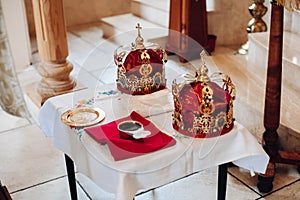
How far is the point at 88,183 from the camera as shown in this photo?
242 cm

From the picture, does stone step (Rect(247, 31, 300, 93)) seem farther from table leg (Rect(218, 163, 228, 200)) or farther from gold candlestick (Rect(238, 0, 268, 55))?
table leg (Rect(218, 163, 228, 200))

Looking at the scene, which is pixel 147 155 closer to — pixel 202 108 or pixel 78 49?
pixel 202 108

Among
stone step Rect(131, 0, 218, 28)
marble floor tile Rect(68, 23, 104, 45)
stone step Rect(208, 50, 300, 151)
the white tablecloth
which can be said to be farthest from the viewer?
marble floor tile Rect(68, 23, 104, 45)

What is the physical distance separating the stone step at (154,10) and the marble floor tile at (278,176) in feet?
6.78

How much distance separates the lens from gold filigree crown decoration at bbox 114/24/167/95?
1908mm

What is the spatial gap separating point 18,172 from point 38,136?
391 mm

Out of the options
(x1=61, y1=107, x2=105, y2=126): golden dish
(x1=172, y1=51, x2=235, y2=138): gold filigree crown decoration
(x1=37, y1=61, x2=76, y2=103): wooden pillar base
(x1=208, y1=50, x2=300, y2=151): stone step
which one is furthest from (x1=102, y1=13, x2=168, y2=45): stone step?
(x1=172, y1=51, x2=235, y2=138): gold filigree crown decoration

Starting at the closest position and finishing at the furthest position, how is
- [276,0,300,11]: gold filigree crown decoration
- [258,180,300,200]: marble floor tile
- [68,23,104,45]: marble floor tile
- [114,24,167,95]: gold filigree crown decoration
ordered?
1. [114,24,167,95]: gold filigree crown decoration
2. [276,0,300,11]: gold filigree crown decoration
3. [258,180,300,200]: marble floor tile
4. [68,23,104,45]: marble floor tile

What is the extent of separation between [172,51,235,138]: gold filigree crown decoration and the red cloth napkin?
8cm

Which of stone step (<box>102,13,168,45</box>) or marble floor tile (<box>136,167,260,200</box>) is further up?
stone step (<box>102,13,168,45</box>)

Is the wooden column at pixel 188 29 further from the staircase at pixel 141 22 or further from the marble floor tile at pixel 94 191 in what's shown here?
the marble floor tile at pixel 94 191

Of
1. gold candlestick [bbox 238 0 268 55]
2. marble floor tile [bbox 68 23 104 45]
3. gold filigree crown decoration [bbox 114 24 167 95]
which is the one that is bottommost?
marble floor tile [bbox 68 23 104 45]

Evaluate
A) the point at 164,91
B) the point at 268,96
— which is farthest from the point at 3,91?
the point at 268,96

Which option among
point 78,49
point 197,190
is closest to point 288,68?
point 197,190
